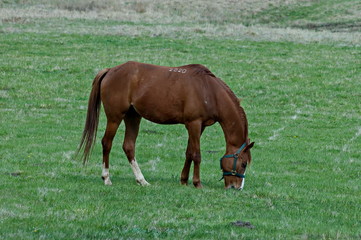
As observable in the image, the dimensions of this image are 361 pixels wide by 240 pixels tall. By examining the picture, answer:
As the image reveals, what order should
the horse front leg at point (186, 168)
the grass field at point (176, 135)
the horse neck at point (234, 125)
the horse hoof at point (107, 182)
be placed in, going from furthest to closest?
the horse front leg at point (186, 168)
the horse neck at point (234, 125)
the horse hoof at point (107, 182)
the grass field at point (176, 135)

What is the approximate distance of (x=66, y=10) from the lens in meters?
47.9

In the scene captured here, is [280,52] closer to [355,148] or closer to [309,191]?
[355,148]

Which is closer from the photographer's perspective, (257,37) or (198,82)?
(198,82)

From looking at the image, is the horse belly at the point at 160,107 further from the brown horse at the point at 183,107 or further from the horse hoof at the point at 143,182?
the horse hoof at the point at 143,182

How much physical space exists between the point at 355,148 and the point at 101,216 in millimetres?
10269

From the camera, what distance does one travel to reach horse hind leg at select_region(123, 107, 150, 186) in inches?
455

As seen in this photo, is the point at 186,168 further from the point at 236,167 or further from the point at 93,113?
the point at 93,113

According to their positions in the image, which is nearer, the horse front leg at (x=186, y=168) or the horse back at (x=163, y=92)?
the horse back at (x=163, y=92)

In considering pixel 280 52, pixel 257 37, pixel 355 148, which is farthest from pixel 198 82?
pixel 257 37

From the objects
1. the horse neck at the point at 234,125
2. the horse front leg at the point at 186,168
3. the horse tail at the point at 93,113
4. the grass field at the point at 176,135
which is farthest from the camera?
the horse tail at the point at 93,113

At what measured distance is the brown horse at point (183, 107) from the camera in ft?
37.6

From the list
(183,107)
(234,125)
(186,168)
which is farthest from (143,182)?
(234,125)

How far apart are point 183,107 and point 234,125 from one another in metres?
1.00

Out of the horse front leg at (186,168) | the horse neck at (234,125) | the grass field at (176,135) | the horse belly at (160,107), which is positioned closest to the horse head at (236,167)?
the horse neck at (234,125)
